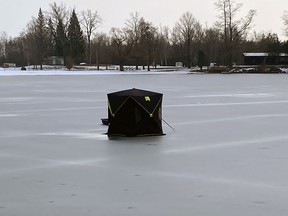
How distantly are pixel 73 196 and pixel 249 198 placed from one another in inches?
83.0

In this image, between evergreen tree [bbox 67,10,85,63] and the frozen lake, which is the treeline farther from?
the frozen lake

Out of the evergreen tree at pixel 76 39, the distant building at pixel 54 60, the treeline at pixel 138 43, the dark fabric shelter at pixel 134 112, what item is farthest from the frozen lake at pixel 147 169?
the evergreen tree at pixel 76 39

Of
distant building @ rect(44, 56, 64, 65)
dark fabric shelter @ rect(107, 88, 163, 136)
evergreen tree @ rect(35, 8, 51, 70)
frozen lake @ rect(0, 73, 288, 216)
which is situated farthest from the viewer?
distant building @ rect(44, 56, 64, 65)

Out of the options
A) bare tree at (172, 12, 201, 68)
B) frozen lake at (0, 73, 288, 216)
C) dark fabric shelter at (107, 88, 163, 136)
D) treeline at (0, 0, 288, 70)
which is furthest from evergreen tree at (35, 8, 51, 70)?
dark fabric shelter at (107, 88, 163, 136)

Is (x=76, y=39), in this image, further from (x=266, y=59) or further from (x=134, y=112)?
(x=134, y=112)

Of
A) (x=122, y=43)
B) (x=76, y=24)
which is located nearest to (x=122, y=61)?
(x=122, y=43)

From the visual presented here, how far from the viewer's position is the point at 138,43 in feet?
256

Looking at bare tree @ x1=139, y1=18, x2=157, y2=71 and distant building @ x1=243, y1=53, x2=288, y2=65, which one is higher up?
bare tree @ x1=139, y1=18, x2=157, y2=71

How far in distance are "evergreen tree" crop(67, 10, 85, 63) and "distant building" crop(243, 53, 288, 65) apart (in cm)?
4204

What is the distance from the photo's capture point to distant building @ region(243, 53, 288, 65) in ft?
266

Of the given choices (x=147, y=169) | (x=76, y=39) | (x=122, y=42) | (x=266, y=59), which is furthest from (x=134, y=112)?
(x=76, y=39)

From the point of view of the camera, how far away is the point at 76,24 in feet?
362

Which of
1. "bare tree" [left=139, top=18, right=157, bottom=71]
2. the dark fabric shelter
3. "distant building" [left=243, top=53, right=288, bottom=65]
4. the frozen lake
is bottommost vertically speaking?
the frozen lake

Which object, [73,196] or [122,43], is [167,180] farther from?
[122,43]
